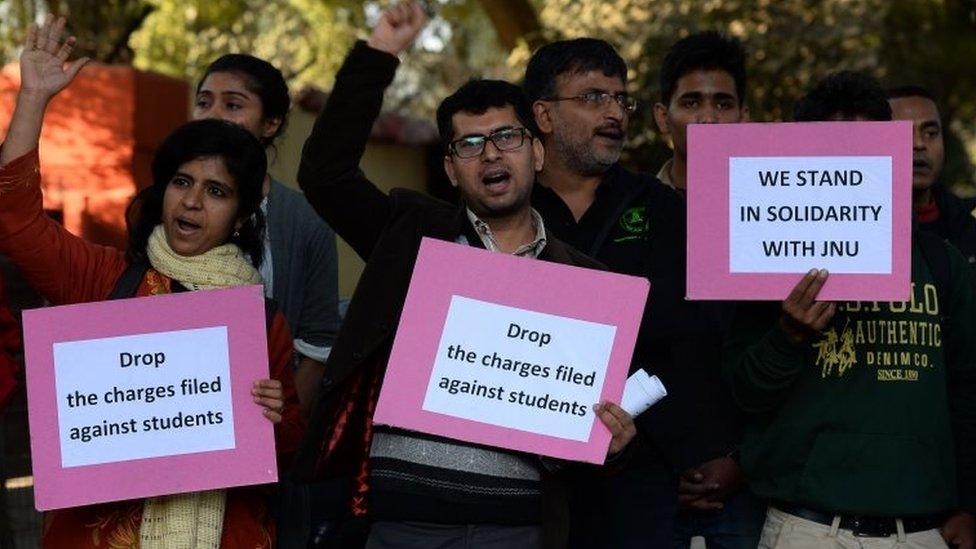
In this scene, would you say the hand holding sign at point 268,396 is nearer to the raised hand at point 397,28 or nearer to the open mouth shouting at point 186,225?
the open mouth shouting at point 186,225

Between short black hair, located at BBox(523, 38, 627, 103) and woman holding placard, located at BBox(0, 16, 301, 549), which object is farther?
short black hair, located at BBox(523, 38, 627, 103)

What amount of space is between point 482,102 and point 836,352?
45.9 inches

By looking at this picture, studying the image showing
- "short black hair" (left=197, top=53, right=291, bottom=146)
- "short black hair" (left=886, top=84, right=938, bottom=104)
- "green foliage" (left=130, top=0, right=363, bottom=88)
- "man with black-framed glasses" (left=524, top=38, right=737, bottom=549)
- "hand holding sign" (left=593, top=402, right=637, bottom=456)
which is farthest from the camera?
"green foliage" (left=130, top=0, right=363, bottom=88)

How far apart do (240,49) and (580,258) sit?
587 inches

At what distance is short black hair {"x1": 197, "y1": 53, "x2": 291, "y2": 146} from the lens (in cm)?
571

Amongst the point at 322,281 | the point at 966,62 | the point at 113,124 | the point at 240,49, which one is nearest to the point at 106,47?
the point at 113,124

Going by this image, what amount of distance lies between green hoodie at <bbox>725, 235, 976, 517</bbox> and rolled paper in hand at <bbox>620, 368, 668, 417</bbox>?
407 mm

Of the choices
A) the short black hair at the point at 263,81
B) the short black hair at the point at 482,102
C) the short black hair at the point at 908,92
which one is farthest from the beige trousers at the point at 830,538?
the short black hair at the point at 908,92

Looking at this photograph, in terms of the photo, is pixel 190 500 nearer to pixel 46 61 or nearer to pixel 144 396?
pixel 144 396

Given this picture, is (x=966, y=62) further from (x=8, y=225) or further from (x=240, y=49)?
(x=8, y=225)

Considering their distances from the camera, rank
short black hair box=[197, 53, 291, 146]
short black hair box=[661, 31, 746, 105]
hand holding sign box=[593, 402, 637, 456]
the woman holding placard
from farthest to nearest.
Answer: short black hair box=[661, 31, 746, 105]
short black hair box=[197, 53, 291, 146]
the woman holding placard
hand holding sign box=[593, 402, 637, 456]

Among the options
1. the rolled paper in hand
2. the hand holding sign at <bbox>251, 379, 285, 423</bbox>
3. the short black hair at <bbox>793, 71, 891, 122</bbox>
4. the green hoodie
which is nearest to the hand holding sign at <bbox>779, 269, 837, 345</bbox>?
the green hoodie

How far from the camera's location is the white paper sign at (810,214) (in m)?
4.39

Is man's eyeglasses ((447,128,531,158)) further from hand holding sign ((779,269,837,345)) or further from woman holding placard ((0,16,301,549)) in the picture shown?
hand holding sign ((779,269,837,345))
